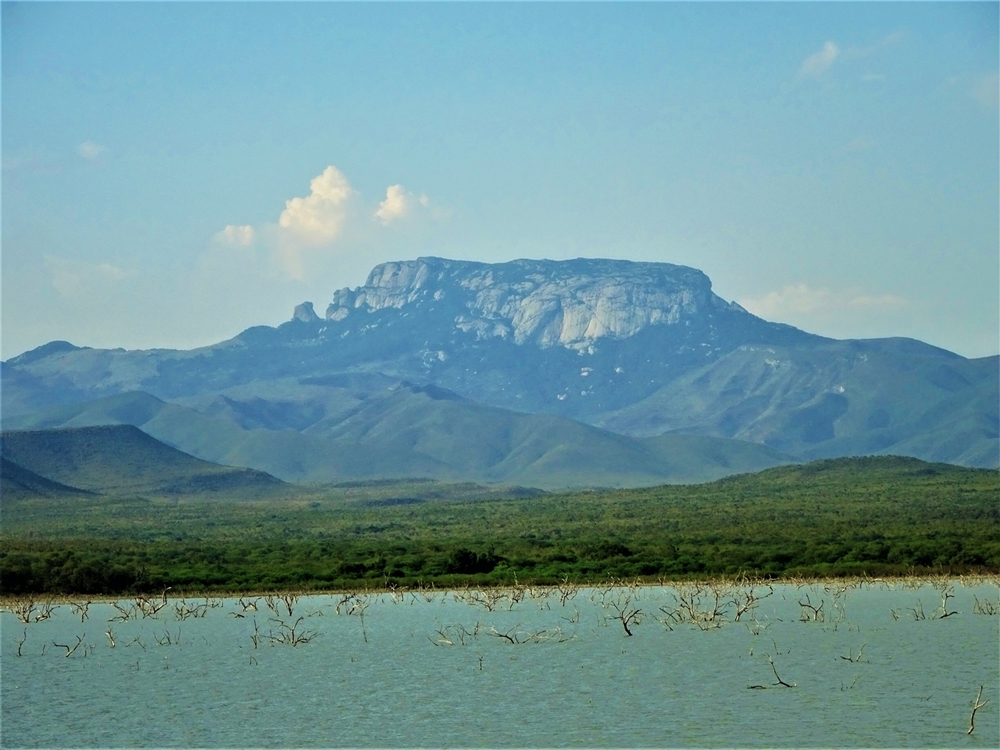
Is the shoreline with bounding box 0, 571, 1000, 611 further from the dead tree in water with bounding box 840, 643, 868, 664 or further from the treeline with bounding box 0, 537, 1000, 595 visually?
the dead tree in water with bounding box 840, 643, 868, 664

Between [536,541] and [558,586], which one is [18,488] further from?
[558,586]

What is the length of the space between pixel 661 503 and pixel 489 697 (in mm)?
118708

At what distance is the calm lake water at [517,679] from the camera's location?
104 ft

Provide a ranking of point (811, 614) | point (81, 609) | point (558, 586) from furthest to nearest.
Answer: point (558, 586), point (81, 609), point (811, 614)

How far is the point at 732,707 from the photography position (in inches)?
1328

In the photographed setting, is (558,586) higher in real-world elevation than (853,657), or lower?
higher

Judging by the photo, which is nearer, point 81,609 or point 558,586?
point 81,609

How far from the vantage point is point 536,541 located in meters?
98.0

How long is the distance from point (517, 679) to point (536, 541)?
194ft

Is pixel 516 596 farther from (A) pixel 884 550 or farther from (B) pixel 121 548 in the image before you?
(B) pixel 121 548

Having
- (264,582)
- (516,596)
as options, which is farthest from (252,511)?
(516,596)

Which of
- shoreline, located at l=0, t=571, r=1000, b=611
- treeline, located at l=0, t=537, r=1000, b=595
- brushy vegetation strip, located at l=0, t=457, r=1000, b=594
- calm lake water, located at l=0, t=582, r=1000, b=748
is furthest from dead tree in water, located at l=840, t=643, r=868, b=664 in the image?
brushy vegetation strip, located at l=0, t=457, r=1000, b=594

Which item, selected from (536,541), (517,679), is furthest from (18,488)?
(517,679)

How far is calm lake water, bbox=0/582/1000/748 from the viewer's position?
31.8 meters
